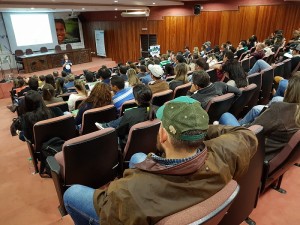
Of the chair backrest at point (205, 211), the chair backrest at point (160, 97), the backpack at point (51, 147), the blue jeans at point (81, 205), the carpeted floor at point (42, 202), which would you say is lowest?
the carpeted floor at point (42, 202)

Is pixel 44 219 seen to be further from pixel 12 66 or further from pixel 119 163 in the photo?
pixel 12 66

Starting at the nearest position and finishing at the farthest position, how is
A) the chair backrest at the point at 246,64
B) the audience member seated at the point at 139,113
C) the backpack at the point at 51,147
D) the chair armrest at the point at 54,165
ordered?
the chair armrest at the point at 54,165
the audience member seated at the point at 139,113
the backpack at the point at 51,147
the chair backrest at the point at 246,64

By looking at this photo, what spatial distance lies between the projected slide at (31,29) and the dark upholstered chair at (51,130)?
12.5 meters

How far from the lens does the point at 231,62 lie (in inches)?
145

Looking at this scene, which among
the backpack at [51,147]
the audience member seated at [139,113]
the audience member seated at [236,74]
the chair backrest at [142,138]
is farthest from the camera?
the audience member seated at [236,74]

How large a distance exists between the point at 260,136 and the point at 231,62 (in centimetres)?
268

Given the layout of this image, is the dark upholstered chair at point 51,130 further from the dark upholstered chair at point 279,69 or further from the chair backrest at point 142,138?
the dark upholstered chair at point 279,69

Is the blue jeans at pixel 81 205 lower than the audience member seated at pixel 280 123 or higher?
lower

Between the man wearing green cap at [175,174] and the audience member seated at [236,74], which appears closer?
the man wearing green cap at [175,174]

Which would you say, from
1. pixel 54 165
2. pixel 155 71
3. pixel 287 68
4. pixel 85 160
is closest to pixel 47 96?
pixel 155 71

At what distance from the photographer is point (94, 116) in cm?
260

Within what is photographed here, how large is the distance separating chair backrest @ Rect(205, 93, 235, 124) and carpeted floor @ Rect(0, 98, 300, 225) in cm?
95

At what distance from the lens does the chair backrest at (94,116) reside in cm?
256

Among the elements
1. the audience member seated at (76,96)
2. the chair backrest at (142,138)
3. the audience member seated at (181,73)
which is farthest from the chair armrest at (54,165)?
the audience member seated at (181,73)
